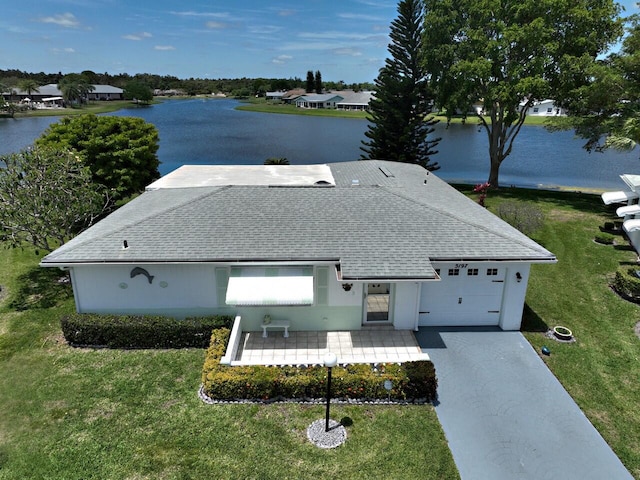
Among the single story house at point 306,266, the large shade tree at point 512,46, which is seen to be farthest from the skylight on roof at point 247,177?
the large shade tree at point 512,46

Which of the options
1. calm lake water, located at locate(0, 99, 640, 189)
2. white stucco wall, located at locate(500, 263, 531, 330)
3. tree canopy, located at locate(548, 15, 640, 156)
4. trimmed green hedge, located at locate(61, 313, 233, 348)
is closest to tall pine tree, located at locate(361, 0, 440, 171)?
calm lake water, located at locate(0, 99, 640, 189)

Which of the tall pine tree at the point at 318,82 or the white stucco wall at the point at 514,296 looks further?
the tall pine tree at the point at 318,82

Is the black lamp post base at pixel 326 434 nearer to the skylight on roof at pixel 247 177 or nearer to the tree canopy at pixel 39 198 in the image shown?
the skylight on roof at pixel 247 177

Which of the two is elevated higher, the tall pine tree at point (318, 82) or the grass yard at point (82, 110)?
the tall pine tree at point (318, 82)

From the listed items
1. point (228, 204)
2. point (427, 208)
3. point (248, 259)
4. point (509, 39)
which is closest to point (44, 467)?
point (248, 259)

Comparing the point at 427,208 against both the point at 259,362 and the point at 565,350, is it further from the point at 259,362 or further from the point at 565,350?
the point at 259,362

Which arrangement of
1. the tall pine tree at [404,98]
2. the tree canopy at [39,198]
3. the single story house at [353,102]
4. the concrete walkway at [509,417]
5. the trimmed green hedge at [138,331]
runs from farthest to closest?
the single story house at [353,102] → the tall pine tree at [404,98] → the tree canopy at [39,198] → the trimmed green hedge at [138,331] → the concrete walkway at [509,417]

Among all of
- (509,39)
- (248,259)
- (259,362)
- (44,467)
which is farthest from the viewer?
(509,39)

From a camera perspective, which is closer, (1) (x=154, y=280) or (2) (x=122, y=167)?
(1) (x=154, y=280)
